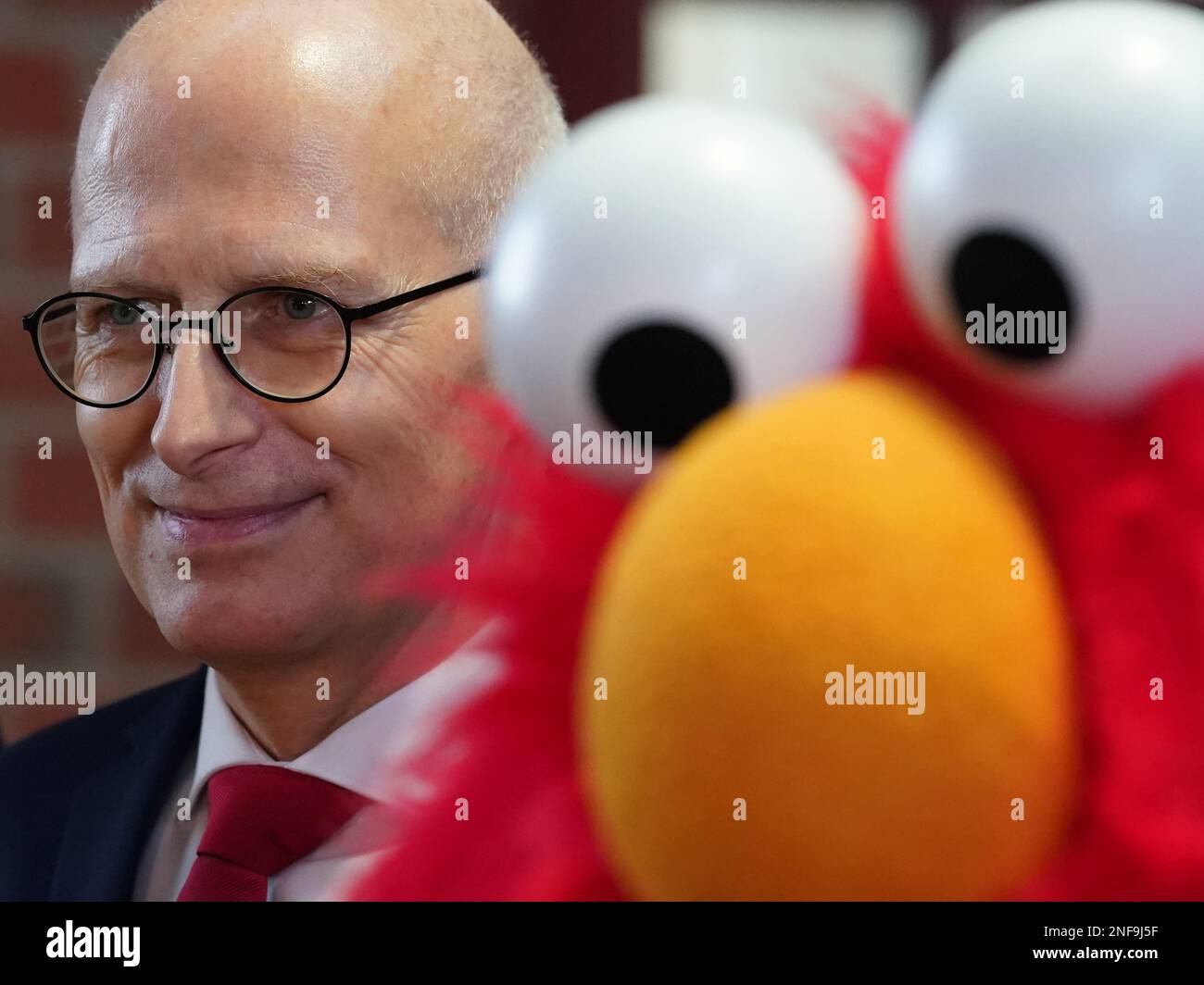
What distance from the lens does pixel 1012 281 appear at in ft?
0.98

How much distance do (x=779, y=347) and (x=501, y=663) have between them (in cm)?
11

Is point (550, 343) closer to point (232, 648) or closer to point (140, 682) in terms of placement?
A: point (232, 648)

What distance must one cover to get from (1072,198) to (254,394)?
383 mm

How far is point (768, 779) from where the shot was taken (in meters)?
0.30

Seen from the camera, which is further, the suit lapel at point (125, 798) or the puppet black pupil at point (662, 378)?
the suit lapel at point (125, 798)

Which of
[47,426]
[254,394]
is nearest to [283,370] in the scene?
[254,394]

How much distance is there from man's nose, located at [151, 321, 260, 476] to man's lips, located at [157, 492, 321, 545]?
0.03m

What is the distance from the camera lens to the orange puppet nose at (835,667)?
30cm

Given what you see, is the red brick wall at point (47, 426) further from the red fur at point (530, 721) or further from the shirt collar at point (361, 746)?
the red fur at point (530, 721)

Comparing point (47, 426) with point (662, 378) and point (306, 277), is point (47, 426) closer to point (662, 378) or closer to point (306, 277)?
point (306, 277)

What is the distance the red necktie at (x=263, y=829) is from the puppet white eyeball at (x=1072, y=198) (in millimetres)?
395

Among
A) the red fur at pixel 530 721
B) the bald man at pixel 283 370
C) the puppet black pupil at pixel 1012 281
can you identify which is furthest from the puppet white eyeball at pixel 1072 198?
the bald man at pixel 283 370

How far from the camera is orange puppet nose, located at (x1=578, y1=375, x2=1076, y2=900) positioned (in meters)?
0.30

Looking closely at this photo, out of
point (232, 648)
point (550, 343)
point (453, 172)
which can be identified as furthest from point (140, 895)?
point (550, 343)
